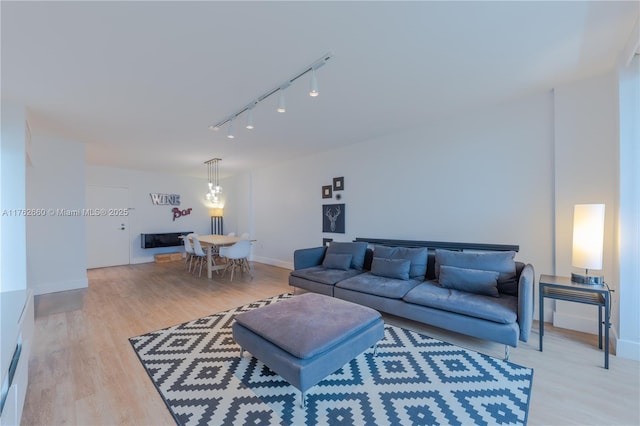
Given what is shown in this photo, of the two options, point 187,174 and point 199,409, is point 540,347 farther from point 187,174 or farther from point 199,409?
point 187,174

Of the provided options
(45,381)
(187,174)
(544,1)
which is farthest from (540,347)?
(187,174)

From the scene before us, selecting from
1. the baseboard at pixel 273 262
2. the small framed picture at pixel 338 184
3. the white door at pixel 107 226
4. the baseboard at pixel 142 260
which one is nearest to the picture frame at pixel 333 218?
the small framed picture at pixel 338 184

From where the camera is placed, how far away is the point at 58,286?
14.6 ft

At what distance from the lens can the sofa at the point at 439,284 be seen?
2299 mm

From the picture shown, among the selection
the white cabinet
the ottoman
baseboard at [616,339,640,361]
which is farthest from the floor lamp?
baseboard at [616,339,640,361]

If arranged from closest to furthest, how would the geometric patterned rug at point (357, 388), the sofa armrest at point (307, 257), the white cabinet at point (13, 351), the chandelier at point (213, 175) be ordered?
the white cabinet at point (13, 351) < the geometric patterned rug at point (357, 388) < the sofa armrest at point (307, 257) < the chandelier at point (213, 175)

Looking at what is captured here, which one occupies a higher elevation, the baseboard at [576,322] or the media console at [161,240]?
the media console at [161,240]

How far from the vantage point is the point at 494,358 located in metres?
2.28

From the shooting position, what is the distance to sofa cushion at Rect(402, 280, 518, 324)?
230 centimetres

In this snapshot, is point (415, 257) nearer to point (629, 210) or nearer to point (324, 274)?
point (324, 274)

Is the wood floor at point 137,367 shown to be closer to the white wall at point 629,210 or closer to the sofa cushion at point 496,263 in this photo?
the white wall at point 629,210

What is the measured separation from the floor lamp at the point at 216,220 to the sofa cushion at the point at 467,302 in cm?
707

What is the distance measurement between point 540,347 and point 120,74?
452cm

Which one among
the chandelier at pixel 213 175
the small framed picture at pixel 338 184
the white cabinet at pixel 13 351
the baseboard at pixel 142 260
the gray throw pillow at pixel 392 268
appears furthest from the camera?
the baseboard at pixel 142 260
